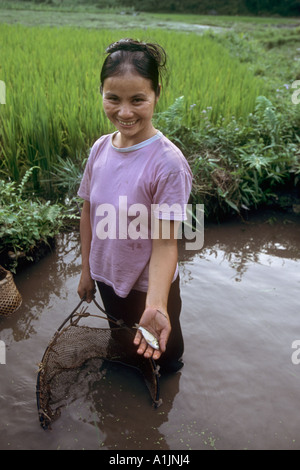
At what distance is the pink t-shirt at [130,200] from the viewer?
143 centimetres

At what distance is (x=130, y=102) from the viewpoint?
4.72ft

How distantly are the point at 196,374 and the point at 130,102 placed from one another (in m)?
1.29

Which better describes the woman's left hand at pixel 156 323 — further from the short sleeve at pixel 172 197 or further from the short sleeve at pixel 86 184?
the short sleeve at pixel 86 184

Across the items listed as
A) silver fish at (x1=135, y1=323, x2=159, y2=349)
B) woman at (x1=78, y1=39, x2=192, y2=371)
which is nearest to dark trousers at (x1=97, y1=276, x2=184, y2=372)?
woman at (x1=78, y1=39, x2=192, y2=371)

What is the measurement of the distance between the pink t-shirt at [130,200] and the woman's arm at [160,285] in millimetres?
79

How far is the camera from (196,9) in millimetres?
22984

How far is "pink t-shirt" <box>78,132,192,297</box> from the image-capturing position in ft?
4.71

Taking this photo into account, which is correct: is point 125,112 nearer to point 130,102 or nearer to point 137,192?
point 130,102

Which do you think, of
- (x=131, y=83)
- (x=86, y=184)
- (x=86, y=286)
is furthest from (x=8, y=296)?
(x=131, y=83)

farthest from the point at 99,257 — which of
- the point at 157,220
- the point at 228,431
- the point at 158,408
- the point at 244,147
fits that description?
the point at 244,147

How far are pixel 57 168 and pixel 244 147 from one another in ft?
4.97

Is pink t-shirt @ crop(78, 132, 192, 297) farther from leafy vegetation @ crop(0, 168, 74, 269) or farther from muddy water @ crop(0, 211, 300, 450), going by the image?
leafy vegetation @ crop(0, 168, 74, 269)

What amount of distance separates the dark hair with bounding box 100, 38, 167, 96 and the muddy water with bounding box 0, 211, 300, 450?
4.33 ft
